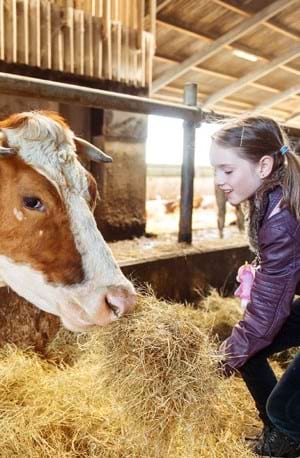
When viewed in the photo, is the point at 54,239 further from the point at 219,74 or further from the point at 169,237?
the point at 219,74

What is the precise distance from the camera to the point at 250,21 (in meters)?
8.31

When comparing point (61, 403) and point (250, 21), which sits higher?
point (250, 21)

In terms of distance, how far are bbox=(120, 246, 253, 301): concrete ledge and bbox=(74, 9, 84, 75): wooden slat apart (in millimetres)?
1863

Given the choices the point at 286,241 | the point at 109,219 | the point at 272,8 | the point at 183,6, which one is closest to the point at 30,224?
the point at 286,241

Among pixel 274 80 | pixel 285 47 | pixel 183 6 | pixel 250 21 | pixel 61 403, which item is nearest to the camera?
pixel 61 403

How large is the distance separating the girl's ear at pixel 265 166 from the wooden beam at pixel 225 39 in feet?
22.6

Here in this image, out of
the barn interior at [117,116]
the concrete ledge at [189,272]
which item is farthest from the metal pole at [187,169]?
the concrete ledge at [189,272]

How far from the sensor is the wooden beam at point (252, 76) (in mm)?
10258

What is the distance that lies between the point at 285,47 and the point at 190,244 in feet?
25.8

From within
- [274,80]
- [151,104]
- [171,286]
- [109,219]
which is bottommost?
[171,286]

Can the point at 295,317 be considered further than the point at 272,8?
No

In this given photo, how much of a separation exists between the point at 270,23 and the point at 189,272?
673cm

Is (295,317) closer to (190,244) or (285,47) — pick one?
(190,244)

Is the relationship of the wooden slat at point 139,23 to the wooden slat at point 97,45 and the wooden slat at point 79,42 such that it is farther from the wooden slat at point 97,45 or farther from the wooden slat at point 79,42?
the wooden slat at point 79,42
